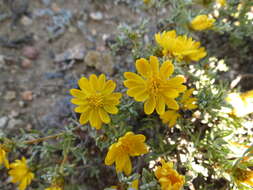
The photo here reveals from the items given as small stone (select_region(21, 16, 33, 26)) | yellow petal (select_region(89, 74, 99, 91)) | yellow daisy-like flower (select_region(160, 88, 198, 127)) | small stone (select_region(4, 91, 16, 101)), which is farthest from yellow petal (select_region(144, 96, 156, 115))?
small stone (select_region(21, 16, 33, 26))

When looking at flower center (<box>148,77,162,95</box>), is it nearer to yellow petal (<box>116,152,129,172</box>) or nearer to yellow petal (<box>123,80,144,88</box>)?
yellow petal (<box>123,80,144,88</box>)

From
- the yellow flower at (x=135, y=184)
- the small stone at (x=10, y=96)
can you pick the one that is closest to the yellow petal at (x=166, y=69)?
the yellow flower at (x=135, y=184)

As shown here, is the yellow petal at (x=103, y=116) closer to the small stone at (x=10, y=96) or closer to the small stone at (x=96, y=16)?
the small stone at (x=10, y=96)

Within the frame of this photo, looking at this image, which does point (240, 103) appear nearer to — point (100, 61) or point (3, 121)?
point (100, 61)

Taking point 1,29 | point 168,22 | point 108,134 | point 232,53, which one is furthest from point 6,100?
point 232,53

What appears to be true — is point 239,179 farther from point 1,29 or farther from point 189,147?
point 1,29

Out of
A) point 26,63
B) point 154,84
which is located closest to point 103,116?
point 154,84
